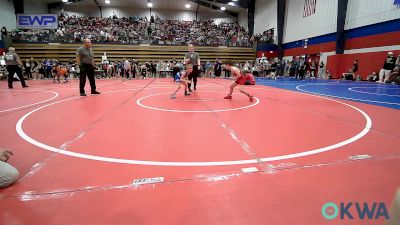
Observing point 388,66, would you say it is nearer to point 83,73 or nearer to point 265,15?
point 83,73

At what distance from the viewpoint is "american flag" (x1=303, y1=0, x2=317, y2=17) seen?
21.2 meters

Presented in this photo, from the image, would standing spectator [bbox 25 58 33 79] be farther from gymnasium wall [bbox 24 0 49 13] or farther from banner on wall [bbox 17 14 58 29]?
gymnasium wall [bbox 24 0 49 13]

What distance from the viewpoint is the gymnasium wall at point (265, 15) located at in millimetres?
27411

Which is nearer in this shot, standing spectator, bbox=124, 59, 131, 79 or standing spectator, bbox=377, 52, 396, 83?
standing spectator, bbox=377, 52, 396, 83

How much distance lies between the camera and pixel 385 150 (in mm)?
3088

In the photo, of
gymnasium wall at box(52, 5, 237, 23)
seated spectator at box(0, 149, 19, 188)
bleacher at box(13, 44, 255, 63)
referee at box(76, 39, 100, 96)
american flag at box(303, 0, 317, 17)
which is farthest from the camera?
gymnasium wall at box(52, 5, 237, 23)

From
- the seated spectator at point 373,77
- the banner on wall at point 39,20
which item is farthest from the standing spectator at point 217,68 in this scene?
the banner on wall at point 39,20

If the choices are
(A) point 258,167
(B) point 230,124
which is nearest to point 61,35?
(B) point 230,124

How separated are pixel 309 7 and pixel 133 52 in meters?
18.5

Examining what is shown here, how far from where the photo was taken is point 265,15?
96.0 ft

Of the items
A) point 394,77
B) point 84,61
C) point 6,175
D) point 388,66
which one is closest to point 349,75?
point 394,77

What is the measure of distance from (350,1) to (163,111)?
61.1ft

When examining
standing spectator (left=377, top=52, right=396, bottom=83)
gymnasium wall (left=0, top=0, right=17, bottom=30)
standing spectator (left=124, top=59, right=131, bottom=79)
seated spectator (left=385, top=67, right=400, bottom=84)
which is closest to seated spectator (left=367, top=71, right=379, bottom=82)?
standing spectator (left=377, top=52, right=396, bottom=83)

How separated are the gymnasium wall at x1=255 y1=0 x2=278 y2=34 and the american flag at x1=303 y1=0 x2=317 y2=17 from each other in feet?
15.7
